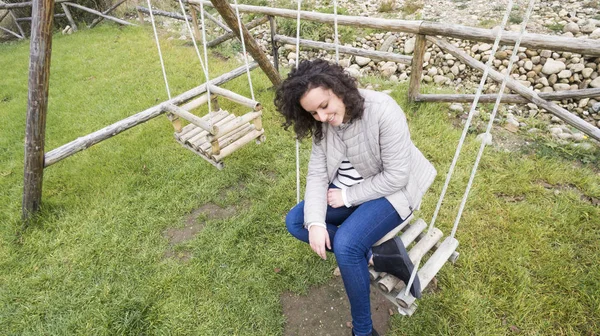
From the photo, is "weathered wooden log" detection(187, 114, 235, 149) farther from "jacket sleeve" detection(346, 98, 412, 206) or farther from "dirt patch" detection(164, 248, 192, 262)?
"jacket sleeve" detection(346, 98, 412, 206)

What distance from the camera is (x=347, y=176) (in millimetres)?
2205

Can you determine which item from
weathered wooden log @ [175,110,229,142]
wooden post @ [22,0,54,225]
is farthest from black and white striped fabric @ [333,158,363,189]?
wooden post @ [22,0,54,225]

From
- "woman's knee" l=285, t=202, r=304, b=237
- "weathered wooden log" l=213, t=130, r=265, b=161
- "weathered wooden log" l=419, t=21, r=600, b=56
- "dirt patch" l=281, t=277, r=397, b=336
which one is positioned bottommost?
"dirt patch" l=281, t=277, r=397, b=336

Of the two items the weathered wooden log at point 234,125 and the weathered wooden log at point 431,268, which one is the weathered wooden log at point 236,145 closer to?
the weathered wooden log at point 234,125

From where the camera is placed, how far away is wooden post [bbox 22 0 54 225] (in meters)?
2.64

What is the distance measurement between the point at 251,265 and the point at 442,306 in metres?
1.44

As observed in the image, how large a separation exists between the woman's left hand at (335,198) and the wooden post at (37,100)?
8.23ft

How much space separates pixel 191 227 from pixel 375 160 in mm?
1972

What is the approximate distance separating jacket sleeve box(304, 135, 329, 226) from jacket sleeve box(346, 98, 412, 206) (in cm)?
30

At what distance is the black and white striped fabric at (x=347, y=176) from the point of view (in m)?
2.18

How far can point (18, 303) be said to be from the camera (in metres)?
2.65

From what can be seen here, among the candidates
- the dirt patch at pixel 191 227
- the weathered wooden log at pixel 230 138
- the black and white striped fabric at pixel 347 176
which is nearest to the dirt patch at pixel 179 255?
the dirt patch at pixel 191 227

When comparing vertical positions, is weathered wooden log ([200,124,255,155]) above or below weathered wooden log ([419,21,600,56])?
below

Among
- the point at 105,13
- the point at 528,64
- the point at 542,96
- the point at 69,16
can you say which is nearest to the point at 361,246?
the point at 542,96
